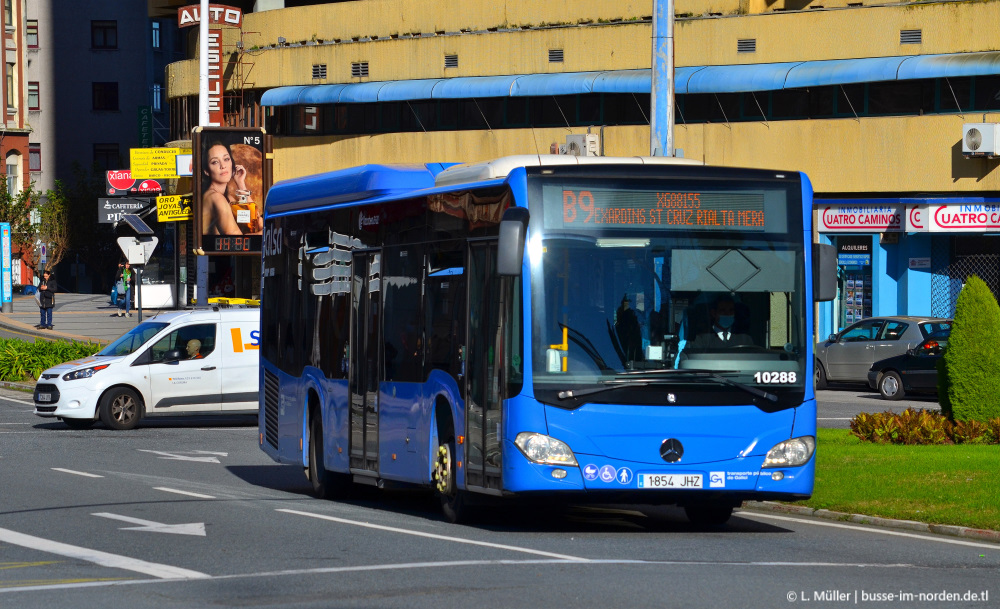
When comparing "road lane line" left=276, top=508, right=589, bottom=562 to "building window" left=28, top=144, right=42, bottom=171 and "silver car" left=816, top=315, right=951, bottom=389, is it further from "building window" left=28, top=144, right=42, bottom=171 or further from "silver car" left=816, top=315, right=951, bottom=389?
"building window" left=28, top=144, right=42, bottom=171

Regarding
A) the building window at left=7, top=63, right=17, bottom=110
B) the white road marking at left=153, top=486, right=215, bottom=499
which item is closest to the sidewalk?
the building window at left=7, top=63, right=17, bottom=110

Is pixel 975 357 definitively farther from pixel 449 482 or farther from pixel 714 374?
pixel 449 482

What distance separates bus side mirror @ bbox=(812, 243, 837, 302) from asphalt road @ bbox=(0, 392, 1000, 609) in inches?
76.3

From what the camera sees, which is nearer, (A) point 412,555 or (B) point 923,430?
(A) point 412,555

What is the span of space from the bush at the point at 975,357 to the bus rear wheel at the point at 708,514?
23.9 ft

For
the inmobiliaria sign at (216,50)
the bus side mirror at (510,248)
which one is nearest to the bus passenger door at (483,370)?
the bus side mirror at (510,248)

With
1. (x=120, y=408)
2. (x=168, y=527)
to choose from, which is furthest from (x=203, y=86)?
(x=168, y=527)

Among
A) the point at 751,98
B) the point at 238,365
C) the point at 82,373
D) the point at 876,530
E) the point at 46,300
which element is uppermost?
the point at 751,98

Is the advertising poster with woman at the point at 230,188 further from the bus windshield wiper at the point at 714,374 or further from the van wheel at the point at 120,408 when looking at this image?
the bus windshield wiper at the point at 714,374

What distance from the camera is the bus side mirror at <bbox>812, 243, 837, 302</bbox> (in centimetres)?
1207

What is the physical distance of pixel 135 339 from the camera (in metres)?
26.6

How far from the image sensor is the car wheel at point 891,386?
3086 cm

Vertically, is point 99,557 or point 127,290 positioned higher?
point 127,290

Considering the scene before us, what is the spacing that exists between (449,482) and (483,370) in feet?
4.10
